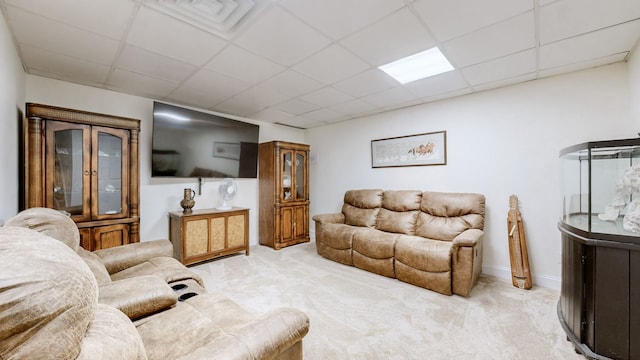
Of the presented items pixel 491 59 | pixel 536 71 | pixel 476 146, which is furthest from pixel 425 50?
pixel 476 146

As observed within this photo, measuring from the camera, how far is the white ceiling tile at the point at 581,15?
1.64 m

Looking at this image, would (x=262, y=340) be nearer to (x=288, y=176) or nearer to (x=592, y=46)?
(x=592, y=46)

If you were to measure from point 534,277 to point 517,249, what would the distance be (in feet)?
1.22

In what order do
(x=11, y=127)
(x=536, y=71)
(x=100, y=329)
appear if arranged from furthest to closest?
(x=536, y=71) → (x=11, y=127) → (x=100, y=329)

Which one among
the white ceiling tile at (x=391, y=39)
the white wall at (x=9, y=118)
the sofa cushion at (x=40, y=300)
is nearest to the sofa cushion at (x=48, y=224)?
the white wall at (x=9, y=118)

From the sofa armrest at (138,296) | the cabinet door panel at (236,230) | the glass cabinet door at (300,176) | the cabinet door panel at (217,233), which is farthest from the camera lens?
the glass cabinet door at (300,176)

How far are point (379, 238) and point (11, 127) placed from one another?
3555 mm

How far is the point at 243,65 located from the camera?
249cm

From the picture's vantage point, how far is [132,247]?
2.21 metres

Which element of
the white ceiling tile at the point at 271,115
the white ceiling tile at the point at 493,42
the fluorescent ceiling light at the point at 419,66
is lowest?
the white ceiling tile at the point at 271,115

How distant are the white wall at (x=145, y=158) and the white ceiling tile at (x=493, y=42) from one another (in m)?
3.31

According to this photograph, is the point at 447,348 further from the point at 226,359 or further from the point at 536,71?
the point at 536,71

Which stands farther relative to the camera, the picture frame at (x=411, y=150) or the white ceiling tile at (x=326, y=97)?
the picture frame at (x=411, y=150)

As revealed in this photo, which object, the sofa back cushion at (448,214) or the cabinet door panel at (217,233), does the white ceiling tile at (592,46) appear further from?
the cabinet door panel at (217,233)
